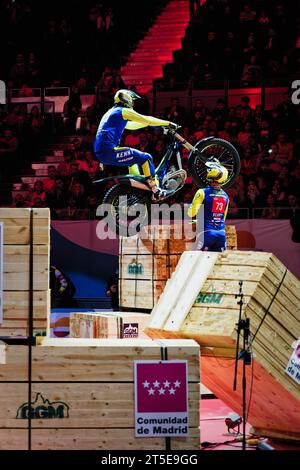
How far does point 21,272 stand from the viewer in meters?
8.36

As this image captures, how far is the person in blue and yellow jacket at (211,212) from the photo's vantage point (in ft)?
40.9

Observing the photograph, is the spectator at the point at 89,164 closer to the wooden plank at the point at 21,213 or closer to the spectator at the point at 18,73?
the spectator at the point at 18,73

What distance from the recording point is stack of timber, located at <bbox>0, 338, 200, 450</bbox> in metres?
8.14

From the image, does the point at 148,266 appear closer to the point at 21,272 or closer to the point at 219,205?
the point at 219,205

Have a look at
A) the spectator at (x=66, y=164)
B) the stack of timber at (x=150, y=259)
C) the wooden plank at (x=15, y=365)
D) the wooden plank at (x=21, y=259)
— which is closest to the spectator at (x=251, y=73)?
the spectator at (x=66, y=164)

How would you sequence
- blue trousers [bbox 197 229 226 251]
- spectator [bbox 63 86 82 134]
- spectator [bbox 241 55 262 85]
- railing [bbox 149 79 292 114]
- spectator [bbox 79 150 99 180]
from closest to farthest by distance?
blue trousers [bbox 197 229 226 251] → spectator [bbox 79 150 99 180] → railing [bbox 149 79 292 114] → spectator [bbox 241 55 262 85] → spectator [bbox 63 86 82 134]

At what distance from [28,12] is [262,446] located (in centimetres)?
2032

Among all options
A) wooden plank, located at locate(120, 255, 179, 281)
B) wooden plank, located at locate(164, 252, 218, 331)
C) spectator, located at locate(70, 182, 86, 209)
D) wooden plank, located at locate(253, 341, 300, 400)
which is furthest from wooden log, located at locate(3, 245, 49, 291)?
spectator, located at locate(70, 182, 86, 209)

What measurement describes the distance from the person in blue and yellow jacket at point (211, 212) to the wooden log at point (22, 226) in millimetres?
4411

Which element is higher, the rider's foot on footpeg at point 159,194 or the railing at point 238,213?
the railing at point 238,213

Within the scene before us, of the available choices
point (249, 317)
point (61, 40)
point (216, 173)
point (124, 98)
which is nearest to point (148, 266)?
point (216, 173)

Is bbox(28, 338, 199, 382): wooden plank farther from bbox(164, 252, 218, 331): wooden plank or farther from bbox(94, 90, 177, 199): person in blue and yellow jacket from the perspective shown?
bbox(94, 90, 177, 199): person in blue and yellow jacket
